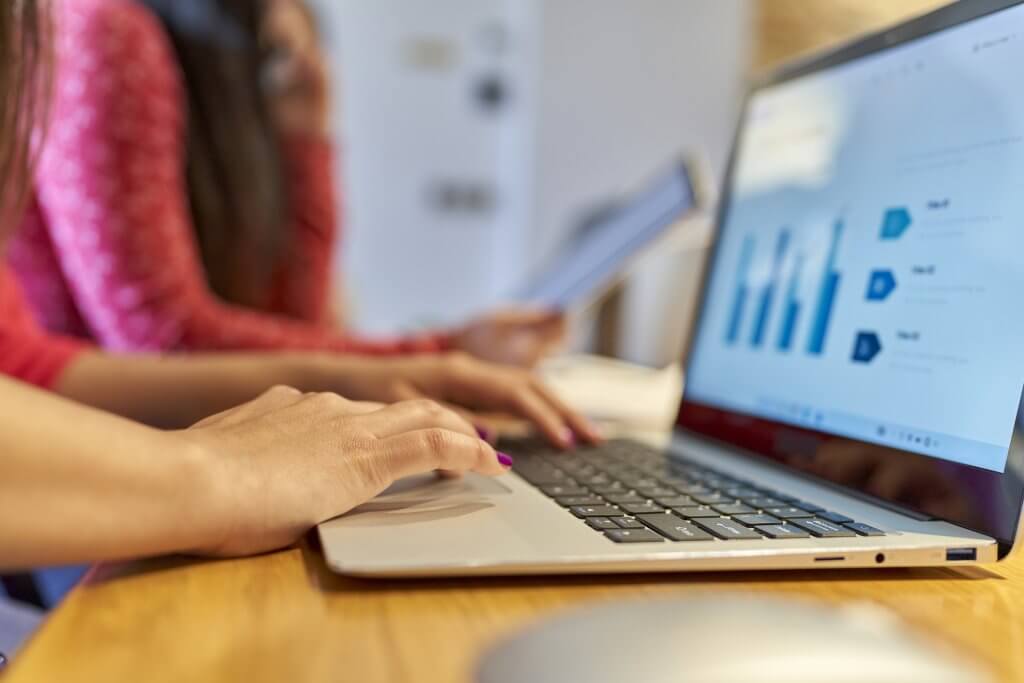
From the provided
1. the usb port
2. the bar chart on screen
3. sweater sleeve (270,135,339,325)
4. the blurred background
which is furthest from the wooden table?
the blurred background

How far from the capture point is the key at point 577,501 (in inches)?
17.9

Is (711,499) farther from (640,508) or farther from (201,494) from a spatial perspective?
(201,494)

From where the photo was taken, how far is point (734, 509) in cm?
45

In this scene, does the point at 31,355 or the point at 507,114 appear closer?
the point at 31,355

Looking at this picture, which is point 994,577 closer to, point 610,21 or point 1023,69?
point 1023,69

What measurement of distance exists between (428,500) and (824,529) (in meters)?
0.19

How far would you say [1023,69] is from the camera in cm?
46

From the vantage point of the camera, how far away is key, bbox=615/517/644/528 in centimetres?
41

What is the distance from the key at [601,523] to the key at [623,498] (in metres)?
0.04

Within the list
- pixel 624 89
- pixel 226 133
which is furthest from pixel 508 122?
pixel 226 133

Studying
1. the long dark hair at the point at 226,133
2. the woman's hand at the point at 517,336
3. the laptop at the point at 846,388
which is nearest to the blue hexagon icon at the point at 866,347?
the laptop at the point at 846,388

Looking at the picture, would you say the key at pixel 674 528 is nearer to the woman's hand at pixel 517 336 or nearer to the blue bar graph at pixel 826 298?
the blue bar graph at pixel 826 298

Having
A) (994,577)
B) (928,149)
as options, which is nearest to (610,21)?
(928,149)

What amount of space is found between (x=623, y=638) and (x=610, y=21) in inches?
121
